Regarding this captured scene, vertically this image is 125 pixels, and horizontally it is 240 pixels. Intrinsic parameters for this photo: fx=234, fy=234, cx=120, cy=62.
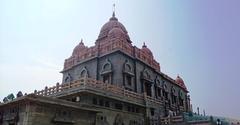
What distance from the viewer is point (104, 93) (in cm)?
2378

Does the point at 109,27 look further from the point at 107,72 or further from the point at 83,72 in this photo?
the point at 107,72

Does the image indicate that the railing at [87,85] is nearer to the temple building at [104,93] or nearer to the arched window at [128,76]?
the temple building at [104,93]

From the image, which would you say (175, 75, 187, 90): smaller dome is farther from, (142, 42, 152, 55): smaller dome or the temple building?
(142, 42, 152, 55): smaller dome

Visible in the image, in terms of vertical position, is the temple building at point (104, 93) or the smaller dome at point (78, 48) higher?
the smaller dome at point (78, 48)

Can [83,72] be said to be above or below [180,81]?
below

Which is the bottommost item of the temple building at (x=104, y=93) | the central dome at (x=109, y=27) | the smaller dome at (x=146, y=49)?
the temple building at (x=104, y=93)

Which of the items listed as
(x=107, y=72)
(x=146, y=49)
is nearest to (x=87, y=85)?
(x=107, y=72)

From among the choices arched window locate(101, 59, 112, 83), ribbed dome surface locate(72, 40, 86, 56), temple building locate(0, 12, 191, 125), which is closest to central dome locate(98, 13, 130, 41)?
temple building locate(0, 12, 191, 125)

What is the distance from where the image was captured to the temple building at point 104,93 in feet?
61.2

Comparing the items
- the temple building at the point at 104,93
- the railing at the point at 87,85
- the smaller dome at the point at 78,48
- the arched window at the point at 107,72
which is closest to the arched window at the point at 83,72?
the temple building at the point at 104,93

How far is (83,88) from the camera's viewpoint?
72.1 ft

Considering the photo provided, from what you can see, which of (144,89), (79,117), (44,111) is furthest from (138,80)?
(44,111)

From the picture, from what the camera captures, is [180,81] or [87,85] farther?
[180,81]

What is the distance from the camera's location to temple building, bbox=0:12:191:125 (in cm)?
1866
